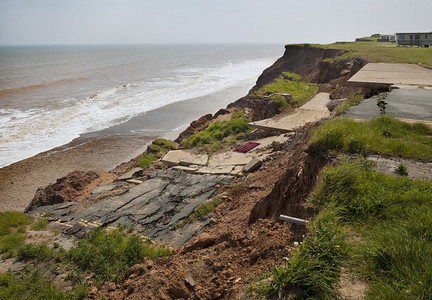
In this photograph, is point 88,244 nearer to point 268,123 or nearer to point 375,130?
point 375,130

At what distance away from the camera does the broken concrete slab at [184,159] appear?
41.4ft

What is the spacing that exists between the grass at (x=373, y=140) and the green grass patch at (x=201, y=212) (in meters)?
3.69

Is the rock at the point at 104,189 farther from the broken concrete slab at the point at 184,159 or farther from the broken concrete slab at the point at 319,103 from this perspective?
the broken concrete slab at the point at 319,103

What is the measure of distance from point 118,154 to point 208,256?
16.9m

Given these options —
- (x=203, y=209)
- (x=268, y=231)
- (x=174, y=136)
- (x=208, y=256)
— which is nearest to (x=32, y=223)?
(x=203, y=209)

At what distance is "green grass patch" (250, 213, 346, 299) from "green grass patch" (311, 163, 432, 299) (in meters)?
0.20

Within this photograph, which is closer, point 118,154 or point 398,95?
point 398,95

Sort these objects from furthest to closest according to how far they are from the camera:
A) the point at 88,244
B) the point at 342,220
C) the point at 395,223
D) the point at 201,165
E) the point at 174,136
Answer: the point at 174,136 < the point at 201,165 < the point at 88,244 < the point at 342,220 < the point at 395,223

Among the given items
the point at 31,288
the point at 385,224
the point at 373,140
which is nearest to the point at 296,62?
the point at 373,140

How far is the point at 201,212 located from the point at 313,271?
549 cm

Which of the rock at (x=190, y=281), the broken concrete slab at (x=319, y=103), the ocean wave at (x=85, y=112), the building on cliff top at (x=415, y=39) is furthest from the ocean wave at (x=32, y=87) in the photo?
the building on cliff top at (x=415, y=39)

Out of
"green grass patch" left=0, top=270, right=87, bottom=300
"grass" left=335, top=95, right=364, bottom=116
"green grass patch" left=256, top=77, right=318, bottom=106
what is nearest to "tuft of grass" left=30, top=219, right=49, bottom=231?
"green grass patch" left=0, top=270, right=87, bottom=300

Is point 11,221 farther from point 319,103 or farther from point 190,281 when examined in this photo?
point 319,103

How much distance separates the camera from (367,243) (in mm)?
3156
